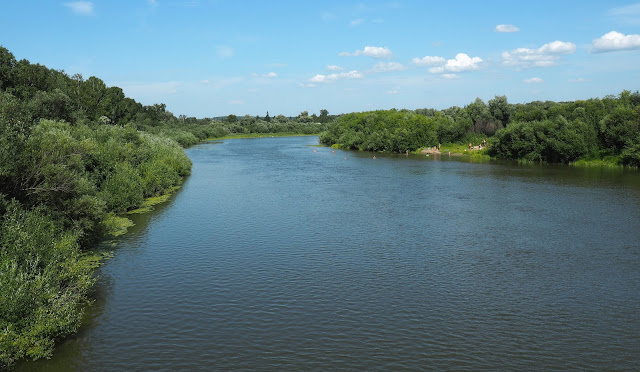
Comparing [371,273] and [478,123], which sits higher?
[478,123]

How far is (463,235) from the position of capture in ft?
101

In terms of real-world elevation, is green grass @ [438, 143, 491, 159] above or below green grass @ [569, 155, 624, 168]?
above

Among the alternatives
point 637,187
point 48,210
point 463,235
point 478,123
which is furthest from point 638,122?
point 48,210

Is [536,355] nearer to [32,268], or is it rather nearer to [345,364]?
[345,364]

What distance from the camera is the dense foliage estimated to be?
228 feet

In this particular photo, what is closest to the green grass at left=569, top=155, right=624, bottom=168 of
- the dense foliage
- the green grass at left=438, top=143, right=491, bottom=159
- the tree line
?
the dense foliage

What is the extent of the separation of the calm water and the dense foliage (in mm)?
31895

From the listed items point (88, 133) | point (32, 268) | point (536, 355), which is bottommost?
point (536, 355)

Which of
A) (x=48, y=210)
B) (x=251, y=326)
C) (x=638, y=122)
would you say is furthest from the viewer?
(x=638, y=122)

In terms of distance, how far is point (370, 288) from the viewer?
2161 centimetres

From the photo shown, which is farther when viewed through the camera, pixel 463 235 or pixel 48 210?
pixel 463 235

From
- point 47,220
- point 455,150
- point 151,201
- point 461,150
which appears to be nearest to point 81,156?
point 47,220

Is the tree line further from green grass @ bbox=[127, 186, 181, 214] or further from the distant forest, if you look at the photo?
green grass @ bbox=[127, 186, 181, 214]

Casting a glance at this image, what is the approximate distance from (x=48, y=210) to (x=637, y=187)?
168 feet
